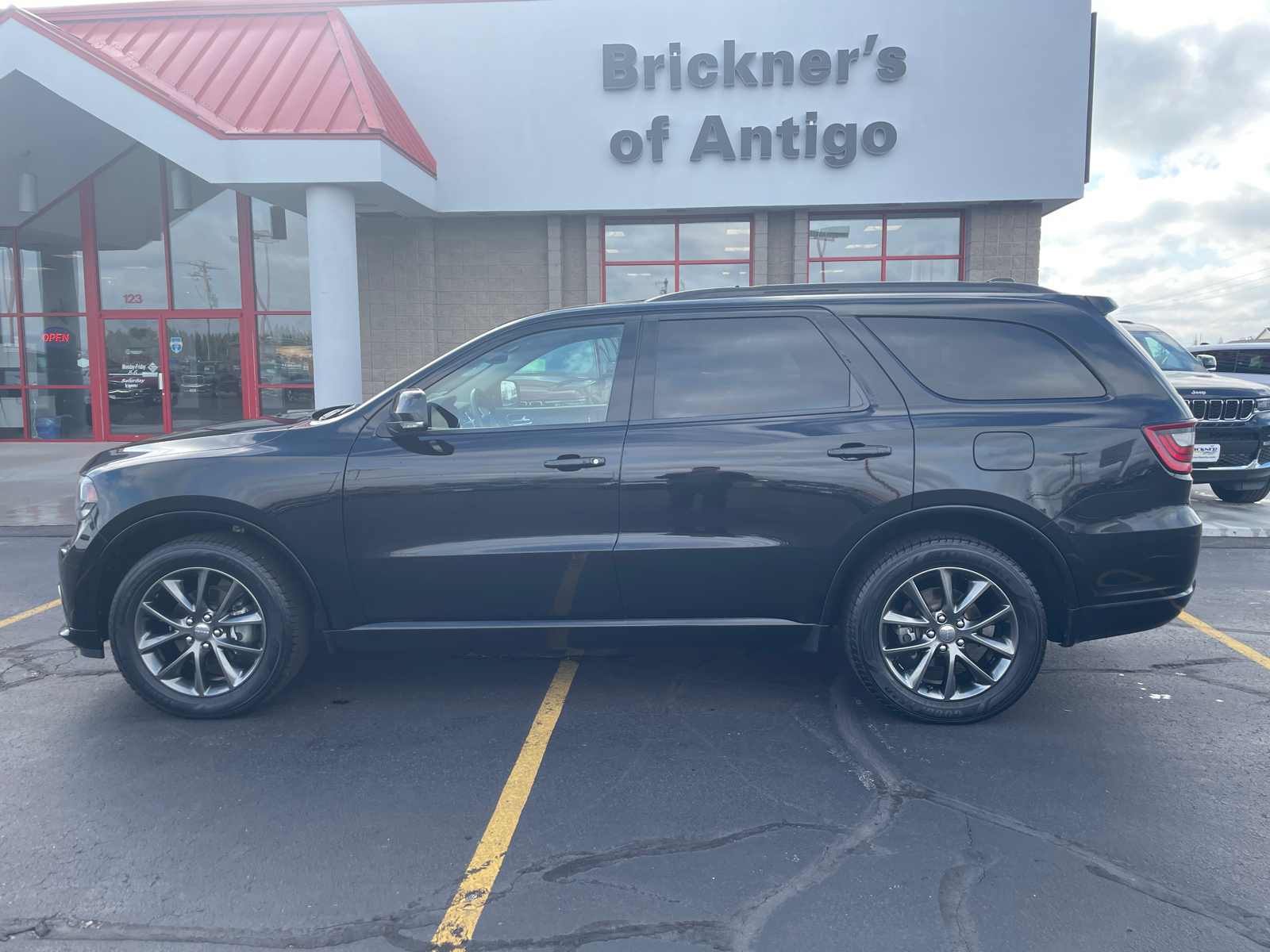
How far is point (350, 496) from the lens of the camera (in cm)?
376

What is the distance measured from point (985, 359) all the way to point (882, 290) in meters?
0.56

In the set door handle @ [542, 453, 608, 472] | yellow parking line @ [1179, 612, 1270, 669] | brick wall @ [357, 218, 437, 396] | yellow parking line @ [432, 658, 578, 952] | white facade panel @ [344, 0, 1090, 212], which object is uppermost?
white facade panel @ [344, 0, 1090, 212]

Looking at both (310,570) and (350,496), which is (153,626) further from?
(350,496)

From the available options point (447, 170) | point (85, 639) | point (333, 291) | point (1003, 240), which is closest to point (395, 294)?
point (447, 170)

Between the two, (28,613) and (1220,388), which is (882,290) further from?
(1220,388)

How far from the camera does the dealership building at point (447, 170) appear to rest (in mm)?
11680

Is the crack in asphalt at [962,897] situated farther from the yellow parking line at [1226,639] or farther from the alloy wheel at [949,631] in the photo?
the yellow parking line at [1226,639]

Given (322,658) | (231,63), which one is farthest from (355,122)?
(322,658)

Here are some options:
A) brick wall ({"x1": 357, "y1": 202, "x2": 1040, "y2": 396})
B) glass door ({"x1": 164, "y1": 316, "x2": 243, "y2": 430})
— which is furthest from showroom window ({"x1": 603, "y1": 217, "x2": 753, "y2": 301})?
glass door ({"x1": 164, "y1": 316, "x2": 243, "y2": 430})

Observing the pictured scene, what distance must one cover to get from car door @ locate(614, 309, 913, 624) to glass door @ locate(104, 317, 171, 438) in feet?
46.9

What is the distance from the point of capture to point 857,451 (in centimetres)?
371

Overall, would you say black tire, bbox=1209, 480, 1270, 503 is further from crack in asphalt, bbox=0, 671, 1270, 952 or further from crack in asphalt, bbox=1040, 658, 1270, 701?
crack in asphalt, bbox=0, 671, 1270, 952

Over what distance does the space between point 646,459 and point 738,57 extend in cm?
1181

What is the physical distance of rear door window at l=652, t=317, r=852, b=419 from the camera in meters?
3.82
